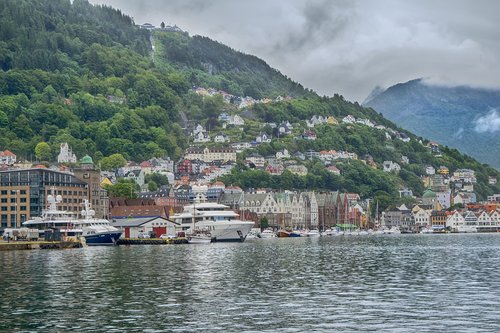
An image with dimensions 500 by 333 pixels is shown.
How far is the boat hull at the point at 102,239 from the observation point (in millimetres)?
125812

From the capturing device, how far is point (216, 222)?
466ft

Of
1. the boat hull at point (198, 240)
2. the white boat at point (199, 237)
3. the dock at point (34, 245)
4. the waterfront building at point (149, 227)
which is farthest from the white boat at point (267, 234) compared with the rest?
the dock at point (34, 245)

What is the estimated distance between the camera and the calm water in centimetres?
3766

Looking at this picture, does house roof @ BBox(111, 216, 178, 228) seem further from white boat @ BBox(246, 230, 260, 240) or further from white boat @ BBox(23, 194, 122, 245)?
white boat @ BBox(246, 230, 260, 240)

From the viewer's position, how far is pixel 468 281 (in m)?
Result: 54.9

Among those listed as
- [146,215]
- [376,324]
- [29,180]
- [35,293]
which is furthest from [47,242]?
[376,324]

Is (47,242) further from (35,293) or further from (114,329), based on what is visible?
(114,329)

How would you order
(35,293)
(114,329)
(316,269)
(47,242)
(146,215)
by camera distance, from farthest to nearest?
(146,215), (47,242), (316,269), (35,293), (114,329)

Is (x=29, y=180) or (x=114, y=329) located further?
(x=29, y=180)

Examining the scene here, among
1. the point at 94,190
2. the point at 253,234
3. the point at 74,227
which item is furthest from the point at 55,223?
the point at 253,234

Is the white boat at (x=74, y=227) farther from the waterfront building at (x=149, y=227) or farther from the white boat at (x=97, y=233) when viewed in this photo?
the waterfront building at (x=149, y=227)

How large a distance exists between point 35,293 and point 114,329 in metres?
14.3

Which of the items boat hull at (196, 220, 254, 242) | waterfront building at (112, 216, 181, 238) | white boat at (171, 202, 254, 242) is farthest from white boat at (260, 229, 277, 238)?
boat hull at (196, 220, 254, 242)

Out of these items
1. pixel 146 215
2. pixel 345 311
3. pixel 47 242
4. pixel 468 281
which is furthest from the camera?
pixel 146 215
